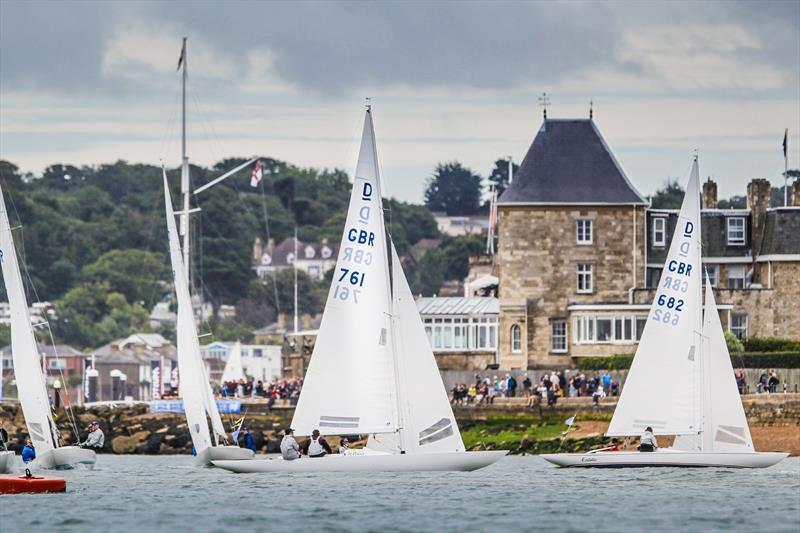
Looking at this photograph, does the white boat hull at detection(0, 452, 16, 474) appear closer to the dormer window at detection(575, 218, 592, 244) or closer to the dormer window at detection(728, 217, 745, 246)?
the dormer window at detection(575, 218, 592, 244)

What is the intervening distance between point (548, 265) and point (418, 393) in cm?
3836

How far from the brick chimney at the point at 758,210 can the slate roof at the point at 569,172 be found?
4835 millimetres

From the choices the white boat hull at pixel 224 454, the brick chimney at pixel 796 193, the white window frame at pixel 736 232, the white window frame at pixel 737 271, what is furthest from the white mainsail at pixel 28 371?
the brick chimney at pixel 796 193

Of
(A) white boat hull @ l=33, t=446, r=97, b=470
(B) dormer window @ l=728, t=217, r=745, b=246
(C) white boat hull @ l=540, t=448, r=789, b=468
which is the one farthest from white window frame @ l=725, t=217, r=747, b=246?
(A) white boat hull @ l=33, t=446, r=97, b=470

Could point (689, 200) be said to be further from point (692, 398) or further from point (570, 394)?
point (570, 394)

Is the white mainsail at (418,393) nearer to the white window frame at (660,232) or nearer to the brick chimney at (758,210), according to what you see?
the white window frame at (660,232)

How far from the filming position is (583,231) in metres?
87.4

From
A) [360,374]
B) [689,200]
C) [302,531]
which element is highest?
[689,200]

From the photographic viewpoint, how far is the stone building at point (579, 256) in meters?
86.1

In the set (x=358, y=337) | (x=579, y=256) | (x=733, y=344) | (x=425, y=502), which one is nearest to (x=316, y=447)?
(x=358, y=337)

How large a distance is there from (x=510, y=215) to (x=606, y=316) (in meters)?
5.88

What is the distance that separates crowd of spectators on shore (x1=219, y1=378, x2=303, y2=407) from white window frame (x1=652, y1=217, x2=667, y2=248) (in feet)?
52.7

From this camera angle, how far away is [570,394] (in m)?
80.4

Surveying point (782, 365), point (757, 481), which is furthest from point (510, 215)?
point (757, 481)
